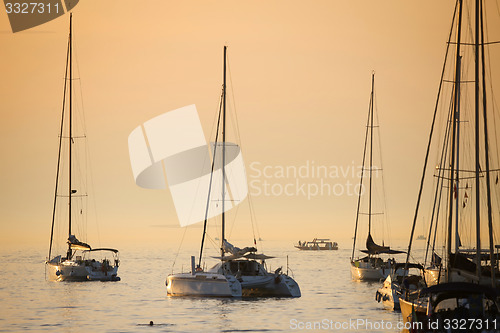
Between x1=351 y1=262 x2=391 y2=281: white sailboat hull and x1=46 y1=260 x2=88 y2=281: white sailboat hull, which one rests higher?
x1=46 y1=260 x2=88 y2=281: white sailboat hull

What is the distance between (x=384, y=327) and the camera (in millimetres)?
54875

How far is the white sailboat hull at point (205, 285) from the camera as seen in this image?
224 ft

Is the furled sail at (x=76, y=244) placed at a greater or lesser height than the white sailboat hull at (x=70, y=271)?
greater

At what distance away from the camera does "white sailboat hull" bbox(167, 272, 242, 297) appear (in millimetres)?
68250

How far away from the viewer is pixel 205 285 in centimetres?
6919

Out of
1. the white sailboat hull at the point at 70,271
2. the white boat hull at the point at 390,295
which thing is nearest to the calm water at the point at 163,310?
the white boat hull at the point at 390,295

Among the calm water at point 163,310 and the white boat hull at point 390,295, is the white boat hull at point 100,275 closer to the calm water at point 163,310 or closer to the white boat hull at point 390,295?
the calm water at point 163,310

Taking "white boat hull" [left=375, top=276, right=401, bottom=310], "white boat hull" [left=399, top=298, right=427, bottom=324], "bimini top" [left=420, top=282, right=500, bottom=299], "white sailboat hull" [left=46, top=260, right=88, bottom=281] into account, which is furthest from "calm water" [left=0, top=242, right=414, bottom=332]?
"bimini top" [left=420, top=282, right=500, bottom=299]

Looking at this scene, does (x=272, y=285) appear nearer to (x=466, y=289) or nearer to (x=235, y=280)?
(x=235, y=280)

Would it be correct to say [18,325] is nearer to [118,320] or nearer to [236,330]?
[118,320]

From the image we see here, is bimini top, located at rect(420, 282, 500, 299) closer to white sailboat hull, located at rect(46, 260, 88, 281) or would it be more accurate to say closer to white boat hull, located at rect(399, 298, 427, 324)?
white boat hull, located at rect(399, 298, 427, 324)

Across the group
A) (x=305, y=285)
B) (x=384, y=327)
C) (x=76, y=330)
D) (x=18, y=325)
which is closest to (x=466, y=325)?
(x=384, y=327)

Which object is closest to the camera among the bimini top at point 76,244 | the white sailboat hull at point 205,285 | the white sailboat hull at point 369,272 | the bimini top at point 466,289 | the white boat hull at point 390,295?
the bimini top at point 466,289

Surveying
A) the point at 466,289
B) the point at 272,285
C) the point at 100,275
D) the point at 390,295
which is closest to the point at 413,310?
the point at 466,289
